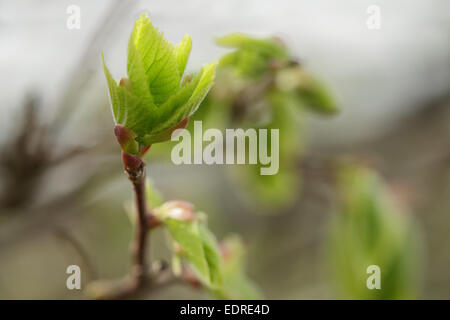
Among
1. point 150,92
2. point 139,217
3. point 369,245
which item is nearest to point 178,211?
point 139,217

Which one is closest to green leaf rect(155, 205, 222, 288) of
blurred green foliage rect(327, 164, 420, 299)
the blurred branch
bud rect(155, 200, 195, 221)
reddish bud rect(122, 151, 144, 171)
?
bud rect(155, 200, 195, 221)

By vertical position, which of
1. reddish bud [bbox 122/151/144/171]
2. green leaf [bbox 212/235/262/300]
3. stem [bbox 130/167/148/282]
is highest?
reddish bud [bbox 122/151/144/171]

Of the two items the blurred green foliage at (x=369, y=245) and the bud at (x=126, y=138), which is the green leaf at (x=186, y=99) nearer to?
the bud at (x=126, y=138)

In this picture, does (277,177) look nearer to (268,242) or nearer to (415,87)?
(268,242)

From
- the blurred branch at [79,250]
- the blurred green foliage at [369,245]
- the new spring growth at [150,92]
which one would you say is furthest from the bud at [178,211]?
the blurred green foliage at [369,245]

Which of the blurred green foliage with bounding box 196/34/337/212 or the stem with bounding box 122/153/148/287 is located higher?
the blurred green foliage with bounding box 196/34/337/212

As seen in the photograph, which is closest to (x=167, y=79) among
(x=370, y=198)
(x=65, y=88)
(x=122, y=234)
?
(x=65, y=88)

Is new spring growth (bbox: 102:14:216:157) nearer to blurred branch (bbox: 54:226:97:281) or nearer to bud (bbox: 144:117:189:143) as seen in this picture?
bud (bbox: 144:117:189:143)
